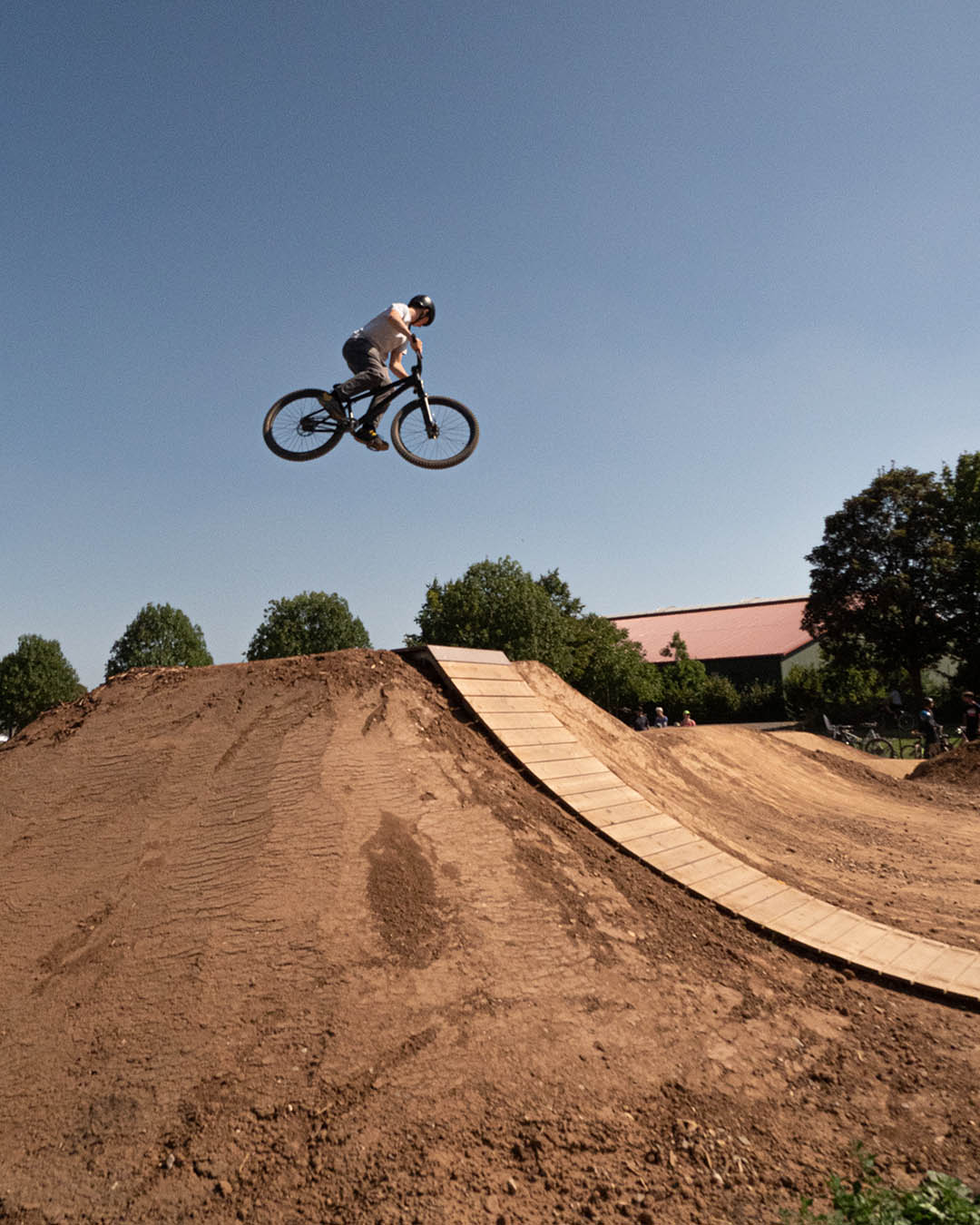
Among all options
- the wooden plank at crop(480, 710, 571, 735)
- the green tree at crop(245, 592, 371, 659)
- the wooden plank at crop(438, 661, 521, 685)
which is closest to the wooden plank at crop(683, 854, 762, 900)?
the wooden plank at crop(480, 710, 571, 735)

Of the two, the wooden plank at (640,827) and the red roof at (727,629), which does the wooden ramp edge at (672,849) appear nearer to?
the wooden plank at (640,827)

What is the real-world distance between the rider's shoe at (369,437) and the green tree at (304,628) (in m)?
28.1

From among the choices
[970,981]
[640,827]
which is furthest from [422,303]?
[970,981]

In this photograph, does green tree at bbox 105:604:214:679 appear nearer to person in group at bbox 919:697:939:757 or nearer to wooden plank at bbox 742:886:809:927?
person in group at bbox 919:697:939:757

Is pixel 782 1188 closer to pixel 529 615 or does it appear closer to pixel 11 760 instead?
pixel 11 760

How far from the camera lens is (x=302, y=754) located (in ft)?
21.9

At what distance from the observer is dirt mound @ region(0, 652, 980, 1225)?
3639 millimetres

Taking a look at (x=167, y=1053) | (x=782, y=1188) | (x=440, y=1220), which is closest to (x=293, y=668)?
(x=167, y=1053)

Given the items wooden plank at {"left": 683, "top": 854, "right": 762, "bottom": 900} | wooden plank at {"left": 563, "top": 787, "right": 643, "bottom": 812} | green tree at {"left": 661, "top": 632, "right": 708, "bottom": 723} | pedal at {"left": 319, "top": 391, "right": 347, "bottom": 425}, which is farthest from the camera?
green tree at {"left": 661, "top": 632, "right": 708, "bottom": 723}

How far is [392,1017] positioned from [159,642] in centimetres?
3946

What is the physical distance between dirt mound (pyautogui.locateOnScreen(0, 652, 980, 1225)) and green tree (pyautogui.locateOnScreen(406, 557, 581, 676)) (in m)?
26.2

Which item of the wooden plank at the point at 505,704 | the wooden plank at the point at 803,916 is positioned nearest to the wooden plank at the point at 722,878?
the wooden plank at the point at 803,916

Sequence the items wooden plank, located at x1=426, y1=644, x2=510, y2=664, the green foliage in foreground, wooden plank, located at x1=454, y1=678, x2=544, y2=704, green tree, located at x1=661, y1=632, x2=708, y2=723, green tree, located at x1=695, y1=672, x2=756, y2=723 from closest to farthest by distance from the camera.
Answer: the green foliage in foreground
wooden plank, located at x1=454, y1=678, x2=544, y2=704
wooden plank, located at x1=426, y1=644, x2=510, y2=664
green tree, located at x1=661, y1=632, x2=708, y2=723
green tree, located at x1=695, y1=672, x2=756, y2=723

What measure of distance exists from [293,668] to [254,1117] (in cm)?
455
